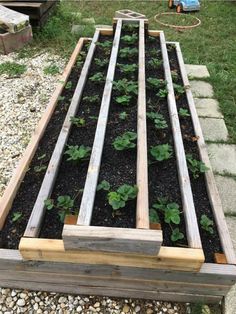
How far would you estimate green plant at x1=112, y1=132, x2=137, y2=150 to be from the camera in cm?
241

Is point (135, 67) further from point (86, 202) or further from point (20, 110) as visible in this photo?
point (86, 202)

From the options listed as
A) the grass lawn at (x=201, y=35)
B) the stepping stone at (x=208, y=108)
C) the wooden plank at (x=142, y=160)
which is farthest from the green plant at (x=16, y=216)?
the stepping stone at (x=208, y=108)

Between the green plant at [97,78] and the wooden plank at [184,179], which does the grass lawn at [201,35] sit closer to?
the wooden plank at [184,179]

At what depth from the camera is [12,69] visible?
4.47m

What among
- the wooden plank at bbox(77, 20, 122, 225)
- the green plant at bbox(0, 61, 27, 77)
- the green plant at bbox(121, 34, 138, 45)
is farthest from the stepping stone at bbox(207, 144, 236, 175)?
the green plant at bbox(0, 61, 27, 77)

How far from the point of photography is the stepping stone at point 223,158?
2967mm

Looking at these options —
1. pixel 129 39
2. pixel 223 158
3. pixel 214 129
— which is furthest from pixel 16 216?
pixel 129 39

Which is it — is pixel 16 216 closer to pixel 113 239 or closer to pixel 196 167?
pixel 113 239

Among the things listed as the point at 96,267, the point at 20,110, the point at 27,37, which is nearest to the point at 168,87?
the point at 20,110

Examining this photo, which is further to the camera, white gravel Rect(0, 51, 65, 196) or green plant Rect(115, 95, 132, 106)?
white gravel Rect(0, 51, 65, 196)

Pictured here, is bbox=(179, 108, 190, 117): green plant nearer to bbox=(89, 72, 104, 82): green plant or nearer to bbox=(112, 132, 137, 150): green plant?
bbox=(112, 132, 137, 150): green plant

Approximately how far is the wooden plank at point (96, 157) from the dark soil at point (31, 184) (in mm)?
423

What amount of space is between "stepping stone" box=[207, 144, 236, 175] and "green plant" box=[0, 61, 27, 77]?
2804 millimetres

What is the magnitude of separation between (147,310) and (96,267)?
1.59 ft
